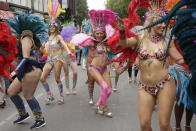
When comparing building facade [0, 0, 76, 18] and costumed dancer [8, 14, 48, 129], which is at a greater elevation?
building facade [0, 0, 76, 18]

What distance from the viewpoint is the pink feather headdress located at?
15.3 feet

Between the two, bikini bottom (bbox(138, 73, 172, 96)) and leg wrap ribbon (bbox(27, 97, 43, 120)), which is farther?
leg wrap ribbon (bbox(27, 97, 43, 120))

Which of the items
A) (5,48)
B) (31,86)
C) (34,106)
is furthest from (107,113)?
(5,48)

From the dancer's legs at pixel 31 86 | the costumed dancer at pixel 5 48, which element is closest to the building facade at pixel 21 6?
the dancer's legs at pixel 31 86

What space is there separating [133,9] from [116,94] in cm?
388

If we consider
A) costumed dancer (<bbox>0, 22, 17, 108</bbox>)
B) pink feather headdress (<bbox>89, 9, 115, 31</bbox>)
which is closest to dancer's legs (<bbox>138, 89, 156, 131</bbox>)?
costumed dancer (<bbox>0, 22, 17, 108</bbox>)

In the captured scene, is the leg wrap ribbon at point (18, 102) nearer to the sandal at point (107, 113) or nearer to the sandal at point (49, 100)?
the sandal at point (49, 100)

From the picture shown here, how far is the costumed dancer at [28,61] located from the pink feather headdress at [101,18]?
1145 millimetres

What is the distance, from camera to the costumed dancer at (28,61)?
3.80 metres

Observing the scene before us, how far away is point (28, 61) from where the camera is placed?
152 inches

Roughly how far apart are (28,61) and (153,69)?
227 centimetres

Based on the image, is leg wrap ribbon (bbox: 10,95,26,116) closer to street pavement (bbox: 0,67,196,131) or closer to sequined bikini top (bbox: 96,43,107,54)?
street pavement (bbox: 0,67,196,131)

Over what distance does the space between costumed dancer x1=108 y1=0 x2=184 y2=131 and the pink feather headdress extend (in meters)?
1.78

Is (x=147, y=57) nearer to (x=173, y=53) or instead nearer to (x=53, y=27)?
(x=173, y=53)
